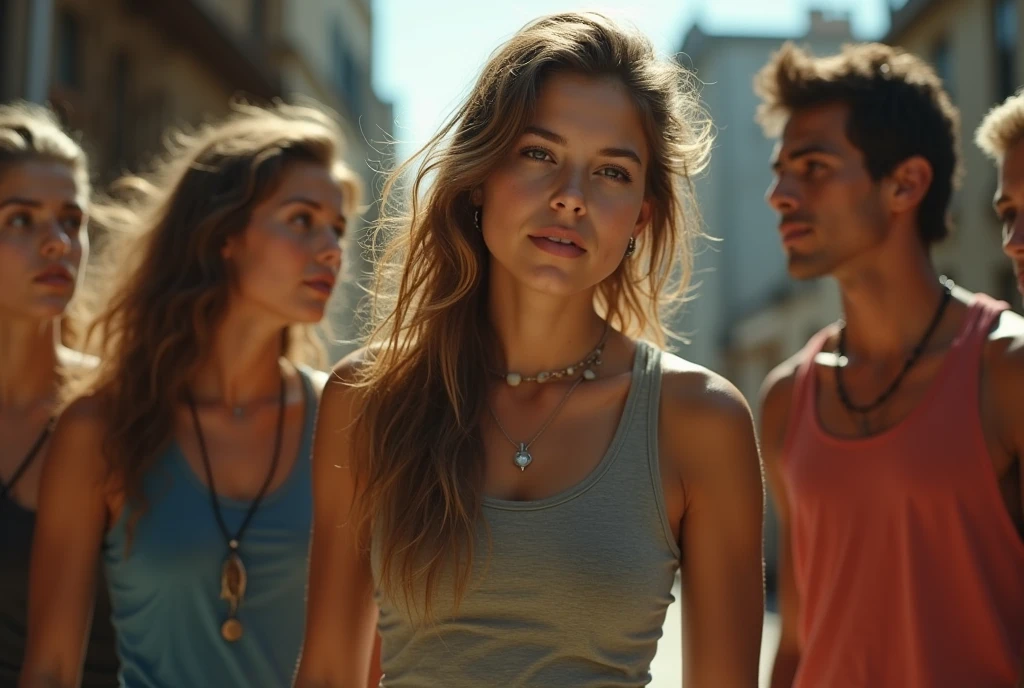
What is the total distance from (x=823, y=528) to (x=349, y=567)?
1365 millimetres

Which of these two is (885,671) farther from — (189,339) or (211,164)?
(211,164)

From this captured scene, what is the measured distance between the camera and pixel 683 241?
3.08 metres

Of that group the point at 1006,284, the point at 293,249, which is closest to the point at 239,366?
the point at 293,249

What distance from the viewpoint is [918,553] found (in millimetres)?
3256

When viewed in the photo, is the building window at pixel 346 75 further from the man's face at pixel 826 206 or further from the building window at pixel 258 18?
the man's face at pixel 826 206

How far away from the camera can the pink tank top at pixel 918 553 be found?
10.4ft

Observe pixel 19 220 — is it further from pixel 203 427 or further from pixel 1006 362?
pixel 1006 362

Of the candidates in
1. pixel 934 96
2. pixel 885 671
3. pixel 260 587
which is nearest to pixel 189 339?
pixel 260 587

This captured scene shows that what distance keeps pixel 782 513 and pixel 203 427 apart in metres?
1.70

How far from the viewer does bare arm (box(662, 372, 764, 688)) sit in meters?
2.60

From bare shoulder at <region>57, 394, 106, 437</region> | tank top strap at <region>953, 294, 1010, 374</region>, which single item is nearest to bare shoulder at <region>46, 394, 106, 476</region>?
bare shoulder at <region>57, 394, 106, 437</region>

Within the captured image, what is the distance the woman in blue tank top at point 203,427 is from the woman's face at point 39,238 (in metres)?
0.22

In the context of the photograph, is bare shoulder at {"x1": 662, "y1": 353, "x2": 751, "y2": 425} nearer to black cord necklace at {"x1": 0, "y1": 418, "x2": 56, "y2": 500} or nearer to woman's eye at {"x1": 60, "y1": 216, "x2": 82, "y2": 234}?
black cord necklace at {"x1": 0, "y1": 418, "x2": 56, "y2": 500}

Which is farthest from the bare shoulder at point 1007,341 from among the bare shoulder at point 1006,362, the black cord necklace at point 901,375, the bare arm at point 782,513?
the bare arm at point 782,513
